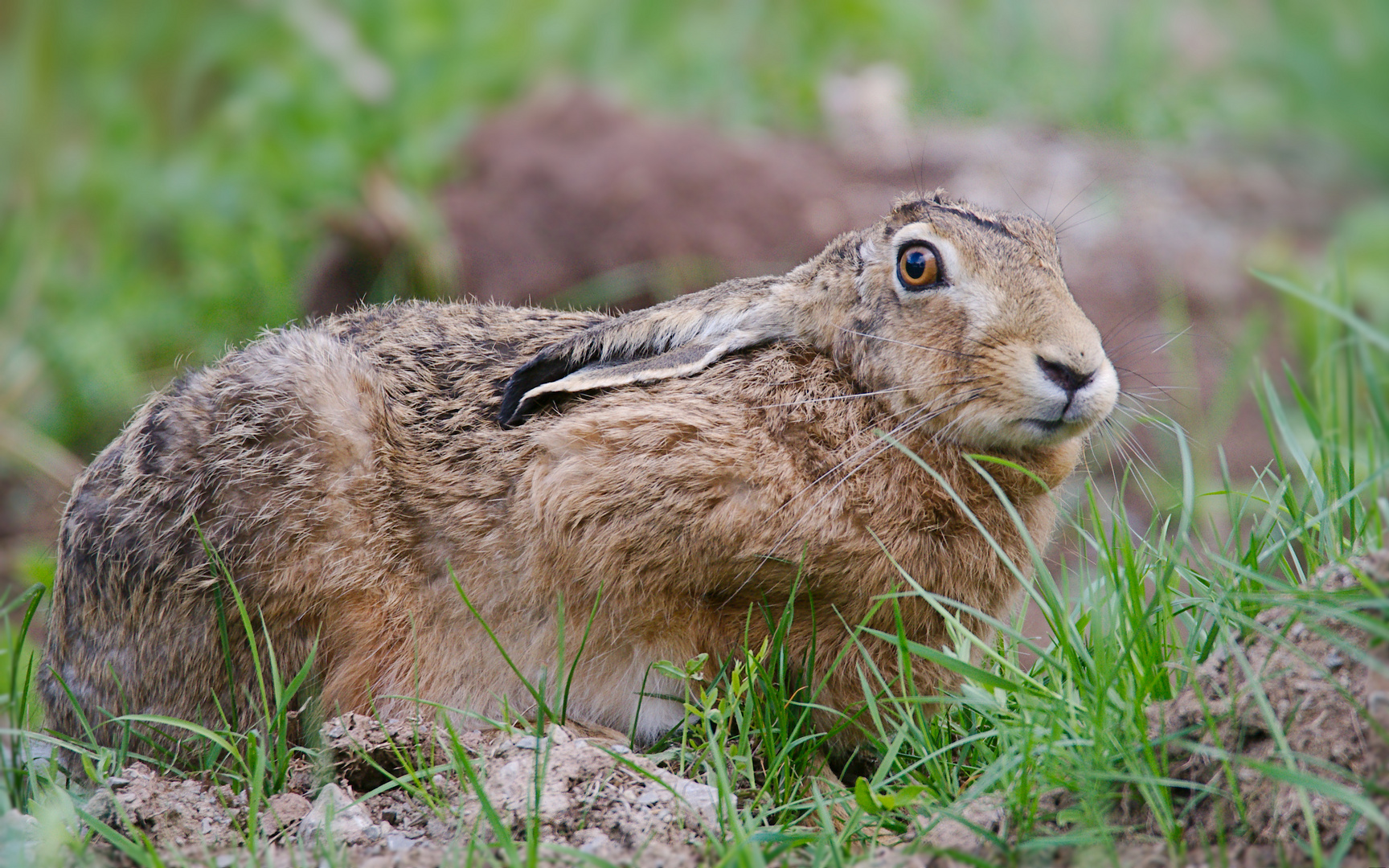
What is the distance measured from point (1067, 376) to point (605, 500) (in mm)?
1459

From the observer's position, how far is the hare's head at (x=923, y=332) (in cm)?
363

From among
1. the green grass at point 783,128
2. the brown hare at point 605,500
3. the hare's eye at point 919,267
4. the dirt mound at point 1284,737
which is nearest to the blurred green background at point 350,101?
the green grass at point 783,128

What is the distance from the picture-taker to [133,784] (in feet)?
10.7

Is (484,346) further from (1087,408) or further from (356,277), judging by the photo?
(356,277)

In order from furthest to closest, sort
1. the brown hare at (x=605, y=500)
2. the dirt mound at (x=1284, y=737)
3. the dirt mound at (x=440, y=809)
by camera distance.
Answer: the brown hare at (x=605, y=500)
the dirt mound at (x=440, y=809)
the dirt mound at (x=1284, y=737)

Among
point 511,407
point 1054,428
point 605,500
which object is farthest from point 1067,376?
point 511,407

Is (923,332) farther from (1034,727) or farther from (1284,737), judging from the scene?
(1284,737)

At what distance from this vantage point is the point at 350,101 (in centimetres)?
903

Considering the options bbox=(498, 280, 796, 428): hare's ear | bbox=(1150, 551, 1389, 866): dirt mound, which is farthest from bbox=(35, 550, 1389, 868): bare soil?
bbox=(498, 280, 796, 428): hare's ear

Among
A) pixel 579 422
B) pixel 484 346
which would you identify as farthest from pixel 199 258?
pixel 579 422

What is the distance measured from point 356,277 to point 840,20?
539 cm

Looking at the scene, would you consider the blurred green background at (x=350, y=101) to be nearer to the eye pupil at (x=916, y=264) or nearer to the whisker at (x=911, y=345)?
the whisker at (x=911, y=345)

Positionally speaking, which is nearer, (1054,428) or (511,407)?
(1054,428)

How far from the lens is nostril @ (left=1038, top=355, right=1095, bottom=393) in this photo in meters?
3.58
